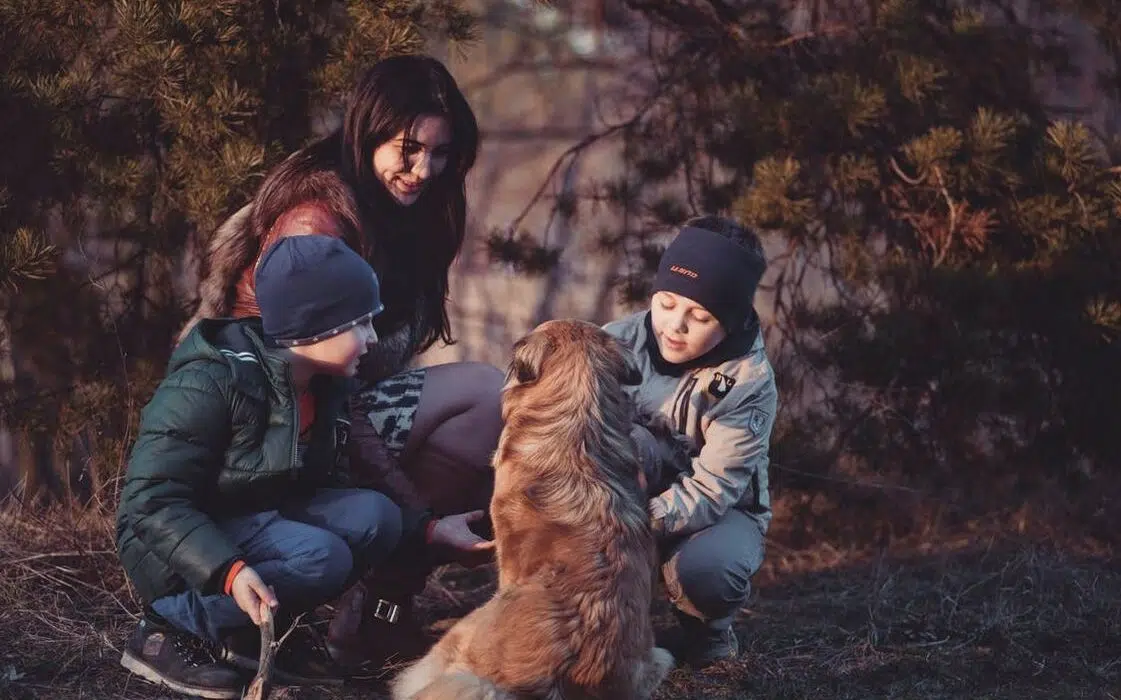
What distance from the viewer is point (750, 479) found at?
4602mm

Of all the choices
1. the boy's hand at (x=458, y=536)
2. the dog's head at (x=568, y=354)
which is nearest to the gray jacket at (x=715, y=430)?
the dog's head at (x=568, y=354)

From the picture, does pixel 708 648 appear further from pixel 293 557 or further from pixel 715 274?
pixel 293 557

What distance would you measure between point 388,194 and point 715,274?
1.23 m

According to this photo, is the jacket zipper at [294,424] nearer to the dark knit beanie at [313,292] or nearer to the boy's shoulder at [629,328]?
the dark knit beanie at [313,292]

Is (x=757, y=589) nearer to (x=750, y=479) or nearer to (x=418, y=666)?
(x=750, y=479)

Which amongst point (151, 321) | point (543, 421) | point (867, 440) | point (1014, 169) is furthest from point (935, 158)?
point (151, 321)

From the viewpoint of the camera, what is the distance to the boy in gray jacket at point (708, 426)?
172 inches

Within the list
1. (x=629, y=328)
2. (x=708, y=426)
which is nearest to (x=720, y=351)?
(x=708, y=426)

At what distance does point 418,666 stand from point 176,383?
3.51ft

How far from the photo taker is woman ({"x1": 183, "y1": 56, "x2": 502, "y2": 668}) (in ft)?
14.7

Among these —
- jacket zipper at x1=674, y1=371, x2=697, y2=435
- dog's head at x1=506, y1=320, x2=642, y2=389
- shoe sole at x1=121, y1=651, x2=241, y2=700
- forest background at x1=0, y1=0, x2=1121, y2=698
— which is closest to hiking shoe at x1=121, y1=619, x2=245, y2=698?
shoe sole at x1=121, y1=651, x2=241, y2=700

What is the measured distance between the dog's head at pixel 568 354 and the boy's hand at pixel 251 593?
38.5 inches

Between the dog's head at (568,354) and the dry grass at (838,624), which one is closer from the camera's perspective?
the dog's head at (568,354)

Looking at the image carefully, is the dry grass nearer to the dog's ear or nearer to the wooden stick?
the wooden stick
